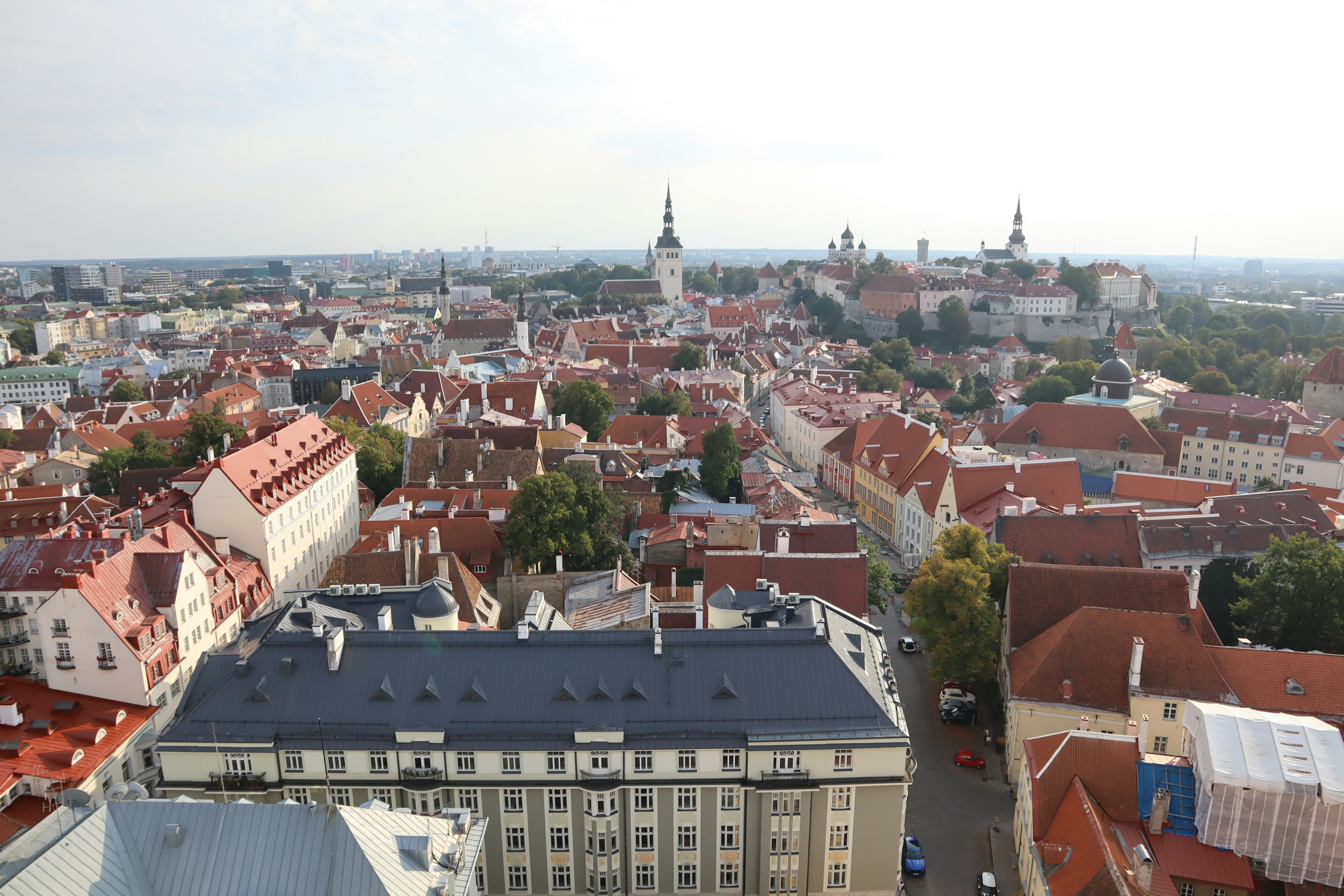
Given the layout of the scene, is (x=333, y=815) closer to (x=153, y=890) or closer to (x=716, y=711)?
(x=153, y=890)

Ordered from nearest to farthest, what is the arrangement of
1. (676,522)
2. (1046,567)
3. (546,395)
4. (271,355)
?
1. (1046,567)
2. (676,522)
3. (546,395)
4. (271,355)

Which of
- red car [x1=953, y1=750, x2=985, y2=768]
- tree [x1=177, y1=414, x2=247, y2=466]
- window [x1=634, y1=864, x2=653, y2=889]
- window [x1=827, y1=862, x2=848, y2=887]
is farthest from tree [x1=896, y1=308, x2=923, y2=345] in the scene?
window [x1=634, y1=864, x2=653, y2=889]

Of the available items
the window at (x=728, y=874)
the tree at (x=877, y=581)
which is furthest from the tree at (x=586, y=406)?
the window at (x=728, y=874)

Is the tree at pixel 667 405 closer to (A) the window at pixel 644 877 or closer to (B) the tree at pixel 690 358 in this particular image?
(B) the tree at pixel 690 358

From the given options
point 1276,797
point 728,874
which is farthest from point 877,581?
point 1276,797

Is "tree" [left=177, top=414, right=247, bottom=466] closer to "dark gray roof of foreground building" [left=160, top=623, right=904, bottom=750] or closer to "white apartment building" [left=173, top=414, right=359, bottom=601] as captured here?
"white apartment building" [left=173, top=414, right=359, bottom=601]

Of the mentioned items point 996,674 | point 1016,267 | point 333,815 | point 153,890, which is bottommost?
point 996,674

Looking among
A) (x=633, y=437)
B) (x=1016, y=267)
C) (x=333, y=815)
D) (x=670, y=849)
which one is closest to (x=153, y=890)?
(x=333, y=815)
